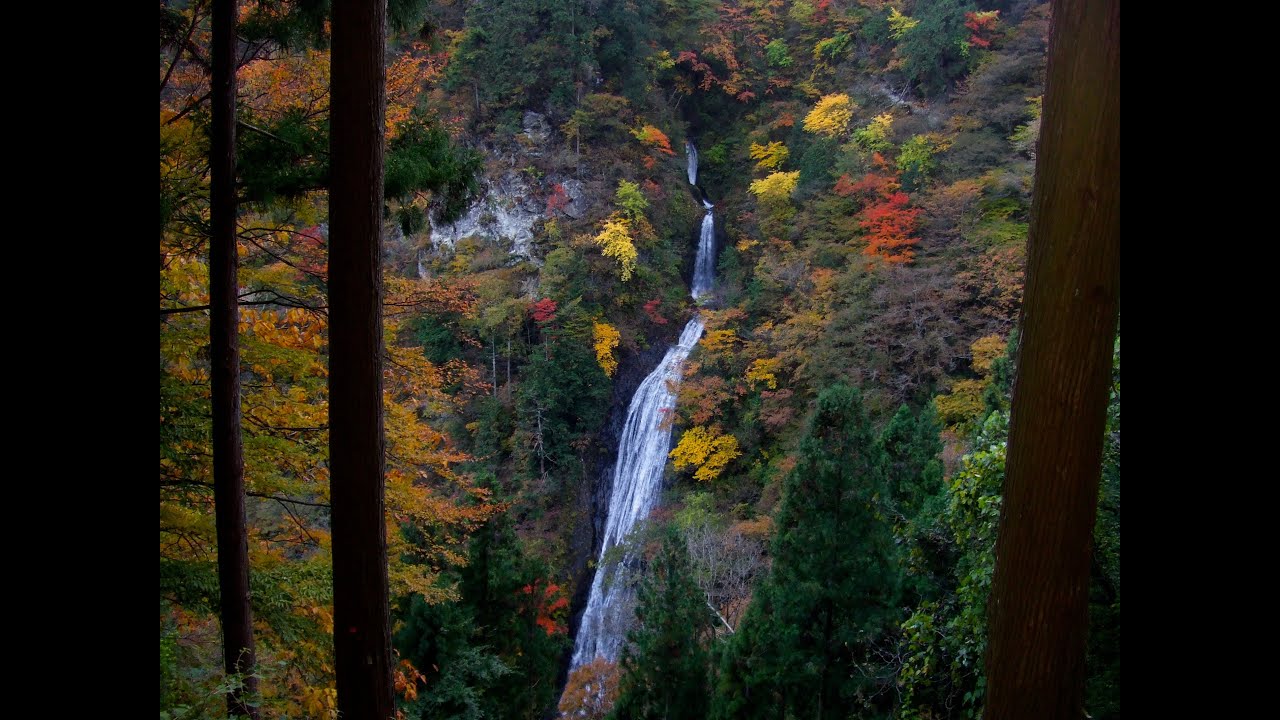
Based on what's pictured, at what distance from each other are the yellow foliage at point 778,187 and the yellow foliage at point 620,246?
388 centimetres

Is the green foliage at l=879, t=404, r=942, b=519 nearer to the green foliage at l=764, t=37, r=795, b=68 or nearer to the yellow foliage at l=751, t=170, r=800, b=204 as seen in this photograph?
the yellow foliage at l=751, t=170, r=800, b=204

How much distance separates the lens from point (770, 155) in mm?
20250

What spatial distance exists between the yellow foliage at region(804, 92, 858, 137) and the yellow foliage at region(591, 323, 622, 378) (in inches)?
313

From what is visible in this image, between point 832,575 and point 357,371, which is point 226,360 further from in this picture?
point 832,575

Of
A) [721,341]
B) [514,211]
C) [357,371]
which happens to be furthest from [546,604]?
[514,211]

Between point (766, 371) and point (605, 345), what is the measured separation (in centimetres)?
455

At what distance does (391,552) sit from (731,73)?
68.2ft

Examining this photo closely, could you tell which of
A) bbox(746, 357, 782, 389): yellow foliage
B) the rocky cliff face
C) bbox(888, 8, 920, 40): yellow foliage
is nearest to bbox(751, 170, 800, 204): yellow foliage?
bbox(888, 8, 920, 40): yellow foliage

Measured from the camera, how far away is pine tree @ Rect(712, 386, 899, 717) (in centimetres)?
734

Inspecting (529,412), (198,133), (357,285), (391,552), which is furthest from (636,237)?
(357,285)

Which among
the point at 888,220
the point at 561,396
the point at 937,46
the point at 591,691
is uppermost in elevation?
the point at 937,46

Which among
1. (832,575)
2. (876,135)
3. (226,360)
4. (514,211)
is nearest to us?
(226,360)

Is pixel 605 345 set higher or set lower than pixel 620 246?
lower
